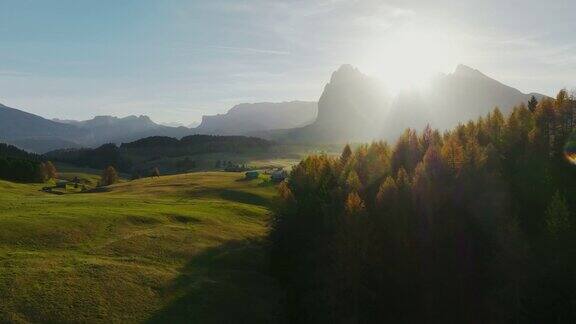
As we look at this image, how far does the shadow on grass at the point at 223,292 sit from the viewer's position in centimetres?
5541

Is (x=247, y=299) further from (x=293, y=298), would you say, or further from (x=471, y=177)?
(x=471, y=177)

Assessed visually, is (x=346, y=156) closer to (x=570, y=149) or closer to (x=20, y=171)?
(x=570, y=149)

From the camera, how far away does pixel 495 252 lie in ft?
175

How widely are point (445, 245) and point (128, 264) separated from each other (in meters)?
41.5

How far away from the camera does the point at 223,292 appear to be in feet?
202

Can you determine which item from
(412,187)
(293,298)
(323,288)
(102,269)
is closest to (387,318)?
(323,288)

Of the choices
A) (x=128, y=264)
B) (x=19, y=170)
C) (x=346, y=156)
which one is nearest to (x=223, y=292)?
(x=128, y=264)

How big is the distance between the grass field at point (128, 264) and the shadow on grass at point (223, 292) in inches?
5.3

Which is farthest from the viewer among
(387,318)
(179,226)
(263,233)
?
(263,233)

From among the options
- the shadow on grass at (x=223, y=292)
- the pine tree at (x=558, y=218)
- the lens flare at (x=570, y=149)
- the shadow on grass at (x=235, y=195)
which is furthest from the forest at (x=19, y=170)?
the pine tree at (x=558, y=218)

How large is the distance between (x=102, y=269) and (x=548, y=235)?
53664 mm

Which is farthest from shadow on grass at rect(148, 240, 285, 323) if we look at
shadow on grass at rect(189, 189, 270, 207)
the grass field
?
shadow on grass at rect(189, 189, 270, 207)

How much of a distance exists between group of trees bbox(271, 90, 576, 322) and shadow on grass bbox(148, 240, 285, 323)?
341 cm

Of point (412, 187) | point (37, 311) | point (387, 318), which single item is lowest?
point (387, 318)
